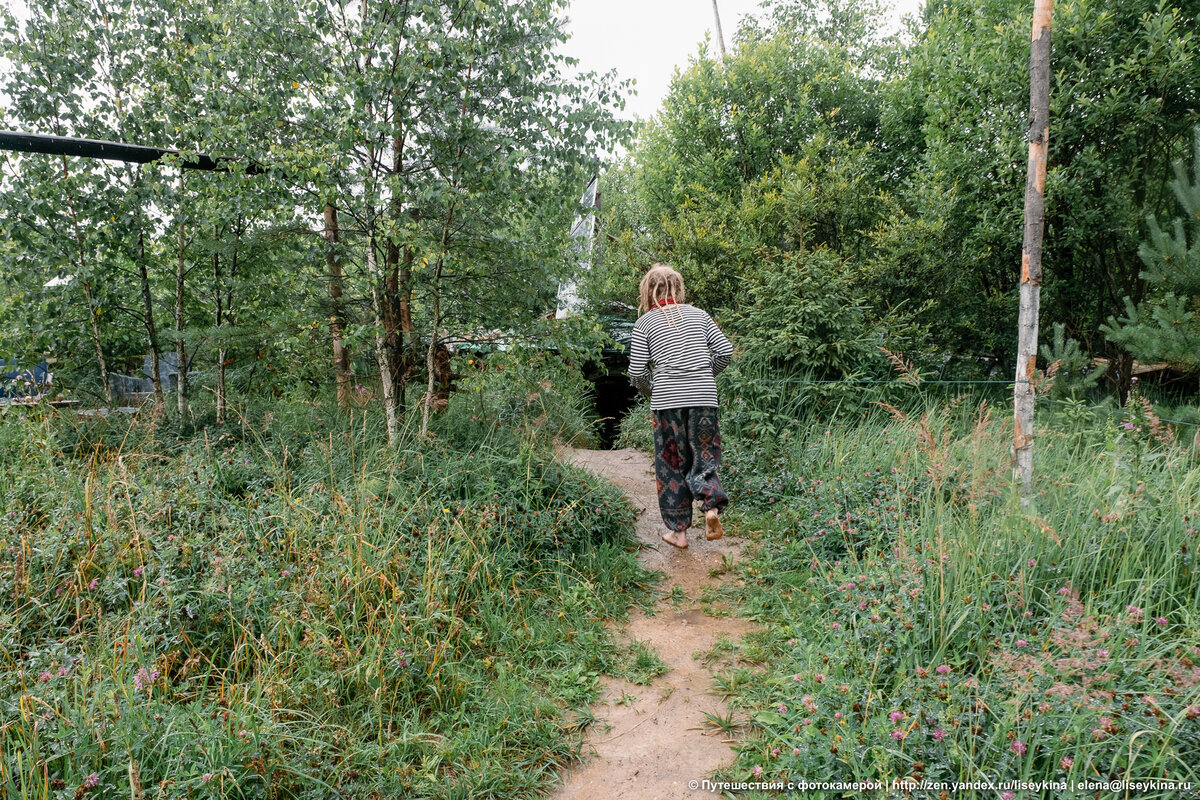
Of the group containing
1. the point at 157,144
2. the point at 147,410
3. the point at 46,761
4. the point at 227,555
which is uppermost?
the point at 157,144

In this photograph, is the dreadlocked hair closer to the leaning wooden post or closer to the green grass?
the green grass

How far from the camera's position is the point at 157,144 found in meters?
5.78

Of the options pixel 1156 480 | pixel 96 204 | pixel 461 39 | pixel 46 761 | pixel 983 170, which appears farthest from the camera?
pixel 983 170

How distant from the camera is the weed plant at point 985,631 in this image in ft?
6.61

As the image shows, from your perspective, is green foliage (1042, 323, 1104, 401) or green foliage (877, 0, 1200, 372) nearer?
green foliage (1042, 323, 1104, 401)

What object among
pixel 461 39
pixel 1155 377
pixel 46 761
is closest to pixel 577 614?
pixel 46 761

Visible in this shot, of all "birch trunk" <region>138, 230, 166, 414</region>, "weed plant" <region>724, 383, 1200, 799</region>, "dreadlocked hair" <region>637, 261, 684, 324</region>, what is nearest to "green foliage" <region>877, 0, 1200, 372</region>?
"weed plant" <region>724, 383, 1200, 799</region>

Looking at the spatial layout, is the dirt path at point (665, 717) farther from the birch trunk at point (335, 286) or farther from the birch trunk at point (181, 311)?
the birch trunk at point (181, 311)

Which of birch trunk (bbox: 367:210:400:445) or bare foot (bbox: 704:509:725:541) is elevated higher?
birch trunk (bbox: 367:210:400:445)

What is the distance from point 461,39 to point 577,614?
4.04 meters

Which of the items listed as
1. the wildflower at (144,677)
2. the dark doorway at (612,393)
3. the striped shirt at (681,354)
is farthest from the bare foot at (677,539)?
the dark doorway at (612,393)

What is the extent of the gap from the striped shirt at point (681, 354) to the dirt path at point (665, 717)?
1197 mm

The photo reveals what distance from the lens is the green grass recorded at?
91.4 inches

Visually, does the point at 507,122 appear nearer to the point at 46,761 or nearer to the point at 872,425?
the point at 872,425
